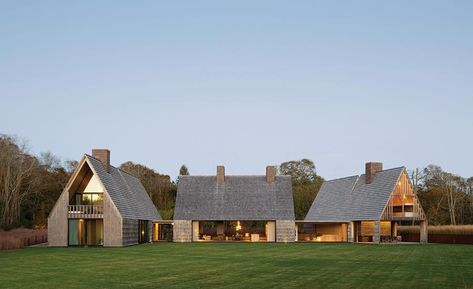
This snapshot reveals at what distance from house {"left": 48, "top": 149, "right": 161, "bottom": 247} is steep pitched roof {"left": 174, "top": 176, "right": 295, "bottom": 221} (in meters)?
→ 8.35

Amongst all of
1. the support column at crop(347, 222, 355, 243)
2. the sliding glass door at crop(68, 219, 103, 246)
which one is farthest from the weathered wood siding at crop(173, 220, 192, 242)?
the support column at crop(347, 222, 355, 243)

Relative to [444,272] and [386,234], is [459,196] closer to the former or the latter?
[386,234]

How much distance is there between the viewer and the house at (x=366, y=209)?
4384cm

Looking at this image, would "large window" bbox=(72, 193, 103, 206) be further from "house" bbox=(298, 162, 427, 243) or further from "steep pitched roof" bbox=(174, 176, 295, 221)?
"house" bbox=(298, 162, 427, 243)

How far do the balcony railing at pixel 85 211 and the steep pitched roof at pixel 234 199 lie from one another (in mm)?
11151

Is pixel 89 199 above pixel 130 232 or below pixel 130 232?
above

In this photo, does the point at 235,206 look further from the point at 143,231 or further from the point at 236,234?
the point at 143,231

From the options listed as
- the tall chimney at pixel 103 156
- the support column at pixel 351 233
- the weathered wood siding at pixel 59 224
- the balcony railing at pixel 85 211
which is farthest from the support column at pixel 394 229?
the weathered wood siding at pixel 59 224

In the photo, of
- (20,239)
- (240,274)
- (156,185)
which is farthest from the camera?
(156,185)

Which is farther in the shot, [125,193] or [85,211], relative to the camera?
[125,193]

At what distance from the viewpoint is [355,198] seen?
48.3 m

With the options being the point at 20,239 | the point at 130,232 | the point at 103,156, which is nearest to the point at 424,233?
the point at 130,232

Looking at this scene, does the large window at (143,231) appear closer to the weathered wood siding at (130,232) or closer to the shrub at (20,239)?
the weathered wood siding at (130,232)

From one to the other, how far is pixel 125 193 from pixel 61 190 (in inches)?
873
